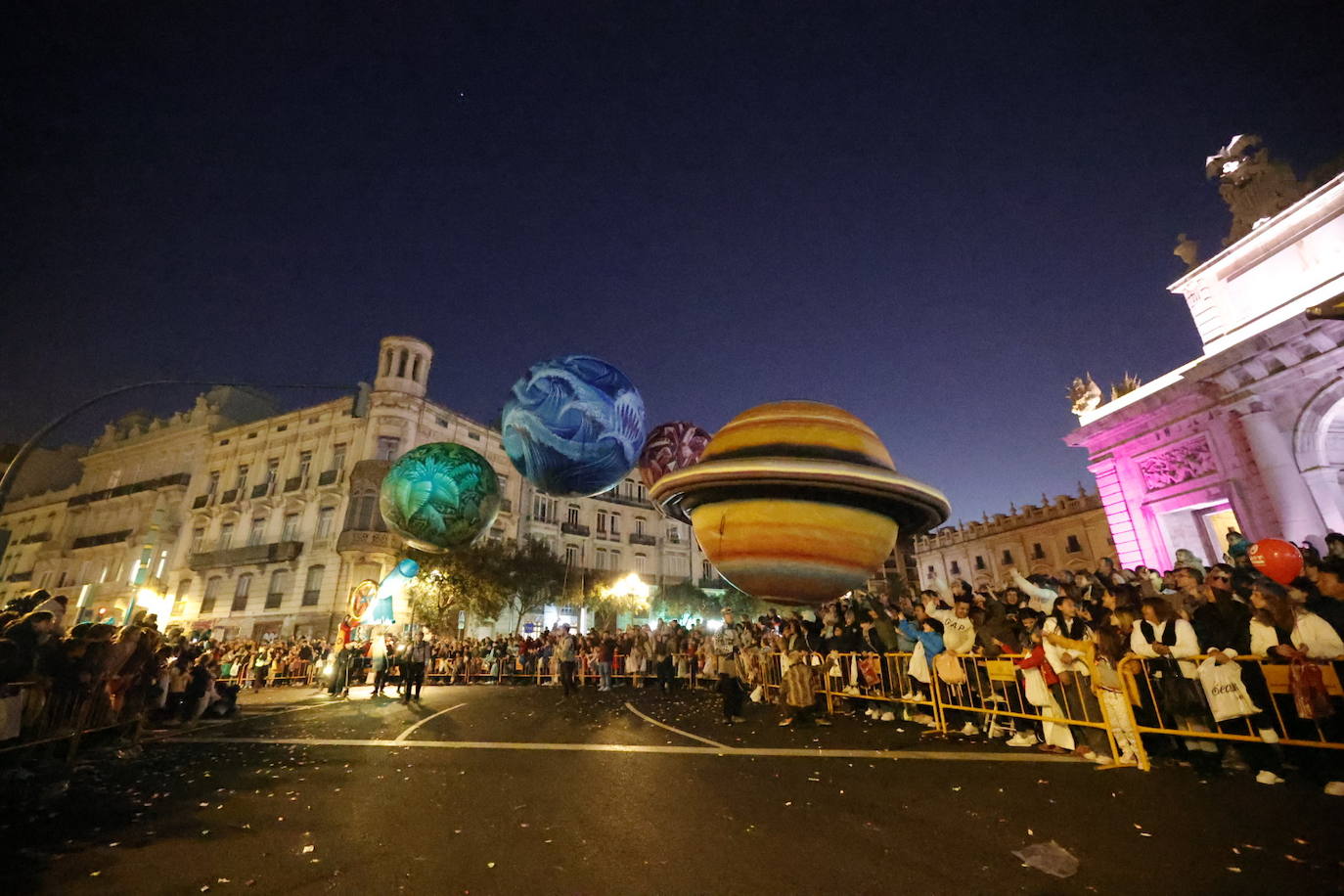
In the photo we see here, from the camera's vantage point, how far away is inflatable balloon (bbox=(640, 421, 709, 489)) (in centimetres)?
780

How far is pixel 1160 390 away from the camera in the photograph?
57.8 ft

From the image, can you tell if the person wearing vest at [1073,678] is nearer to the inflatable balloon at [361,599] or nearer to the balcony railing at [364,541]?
the inflatable balloon at [361,599]

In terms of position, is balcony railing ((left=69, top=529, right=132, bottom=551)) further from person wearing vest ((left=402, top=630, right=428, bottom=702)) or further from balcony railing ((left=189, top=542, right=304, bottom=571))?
person wearing vest ((left=402, top=630, right=428, bottom=702))

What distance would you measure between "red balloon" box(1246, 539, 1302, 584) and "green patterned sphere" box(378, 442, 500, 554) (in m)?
10.2

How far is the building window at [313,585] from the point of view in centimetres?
3053

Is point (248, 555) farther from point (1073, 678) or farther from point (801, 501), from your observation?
point (1073, 678)

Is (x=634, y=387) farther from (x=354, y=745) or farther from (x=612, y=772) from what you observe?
(x=354, y=745)

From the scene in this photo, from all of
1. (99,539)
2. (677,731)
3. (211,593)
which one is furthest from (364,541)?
(99,539)

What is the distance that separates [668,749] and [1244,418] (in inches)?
734

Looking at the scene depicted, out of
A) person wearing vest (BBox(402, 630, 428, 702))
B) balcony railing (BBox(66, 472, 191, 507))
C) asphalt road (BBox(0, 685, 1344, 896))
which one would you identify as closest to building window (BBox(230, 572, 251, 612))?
balcony railing (BBox(66, 472, 191, 507))

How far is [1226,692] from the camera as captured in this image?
17.5 ft

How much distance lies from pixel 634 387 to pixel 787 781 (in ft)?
15.7

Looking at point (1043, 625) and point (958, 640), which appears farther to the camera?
point (958, 640)

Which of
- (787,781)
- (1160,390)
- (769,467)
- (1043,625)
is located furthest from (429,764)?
(1160,390)
